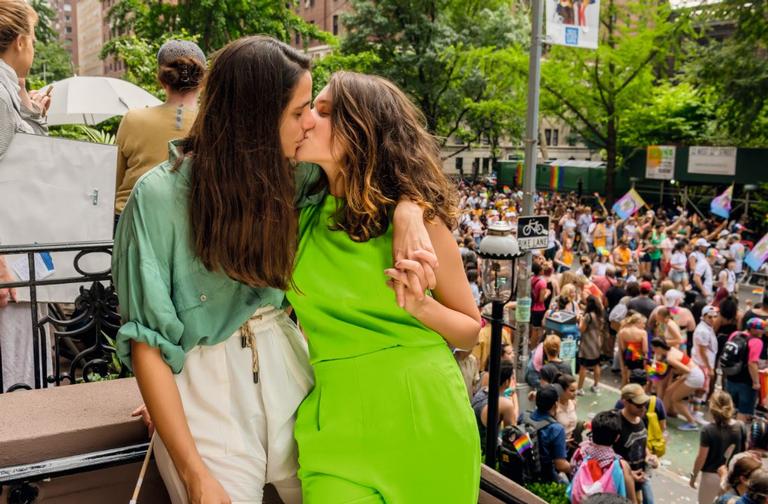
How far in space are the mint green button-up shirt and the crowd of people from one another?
12.3ft

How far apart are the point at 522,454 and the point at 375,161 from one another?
516 cm

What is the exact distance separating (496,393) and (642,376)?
3.98 metres

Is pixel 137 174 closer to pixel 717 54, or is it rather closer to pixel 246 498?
pixel 246 498

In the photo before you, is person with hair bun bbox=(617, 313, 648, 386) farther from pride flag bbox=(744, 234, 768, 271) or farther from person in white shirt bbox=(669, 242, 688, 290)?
person in white shirt bbox=(669, 242, 688, 290)

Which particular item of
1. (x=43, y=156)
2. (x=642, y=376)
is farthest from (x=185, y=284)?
(x=642, y=376)

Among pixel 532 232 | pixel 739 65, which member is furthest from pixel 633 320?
pixel 739 65

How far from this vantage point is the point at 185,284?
1.72 m

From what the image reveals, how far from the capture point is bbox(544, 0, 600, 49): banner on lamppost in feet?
32.0

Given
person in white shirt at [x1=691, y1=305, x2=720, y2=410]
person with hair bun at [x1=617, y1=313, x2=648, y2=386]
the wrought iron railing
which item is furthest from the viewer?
person in white shirt at [x1=691, y1=305, x2=720, y2=410]

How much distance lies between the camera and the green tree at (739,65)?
23.2m

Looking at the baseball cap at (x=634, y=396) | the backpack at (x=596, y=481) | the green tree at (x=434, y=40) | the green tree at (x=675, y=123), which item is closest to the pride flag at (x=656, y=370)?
the baseball cap at (x=634, y=396)

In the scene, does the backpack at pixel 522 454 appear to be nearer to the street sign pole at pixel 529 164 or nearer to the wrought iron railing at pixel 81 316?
the street sign pole at pixel 529 164

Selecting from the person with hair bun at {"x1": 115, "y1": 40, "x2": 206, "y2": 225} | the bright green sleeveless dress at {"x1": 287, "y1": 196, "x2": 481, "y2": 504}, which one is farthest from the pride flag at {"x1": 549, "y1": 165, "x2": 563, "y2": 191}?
the bright green sleeveless dress at {"x1": 287, "y1": 196, "x2": 481, "y2": 504}

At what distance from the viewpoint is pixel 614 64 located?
27.3 m
